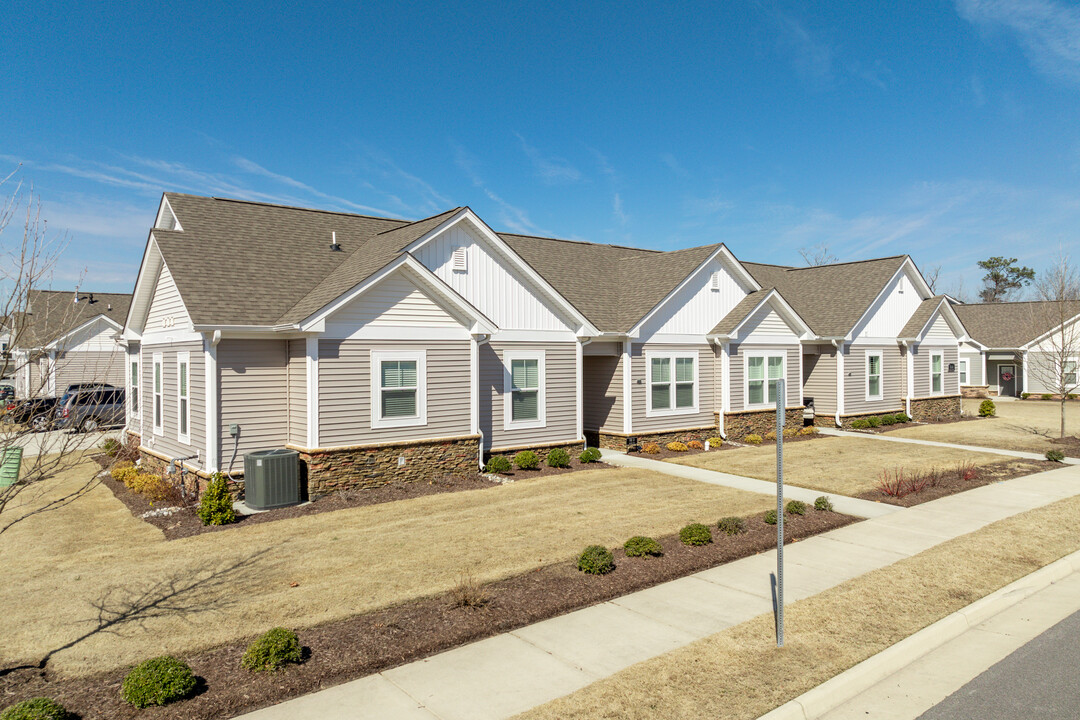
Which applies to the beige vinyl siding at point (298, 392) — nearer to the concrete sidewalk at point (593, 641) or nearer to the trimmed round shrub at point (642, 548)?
the trimmed round shrub at point (642, 548)

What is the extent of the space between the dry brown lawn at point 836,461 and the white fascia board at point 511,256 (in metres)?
4.83

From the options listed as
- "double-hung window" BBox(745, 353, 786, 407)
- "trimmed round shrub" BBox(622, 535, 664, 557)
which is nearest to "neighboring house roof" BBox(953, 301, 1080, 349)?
"double-hung window" BBox(745, 353, 786, 407)

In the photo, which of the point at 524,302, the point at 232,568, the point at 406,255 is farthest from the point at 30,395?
the point at 524,302

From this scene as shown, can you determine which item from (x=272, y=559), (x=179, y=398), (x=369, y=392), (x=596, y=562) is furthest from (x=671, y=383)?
(x=272, y=559)

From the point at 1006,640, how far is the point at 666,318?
14871 mm

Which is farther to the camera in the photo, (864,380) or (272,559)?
(864,380)

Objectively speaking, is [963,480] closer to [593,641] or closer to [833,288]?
[593,641]

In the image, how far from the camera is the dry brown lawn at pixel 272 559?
24.8ft

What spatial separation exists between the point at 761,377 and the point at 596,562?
16.4 meters

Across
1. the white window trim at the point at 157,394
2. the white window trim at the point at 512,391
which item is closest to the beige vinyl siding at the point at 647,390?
the white window trim at the point at 512,391

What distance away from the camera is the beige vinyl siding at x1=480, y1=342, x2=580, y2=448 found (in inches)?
692

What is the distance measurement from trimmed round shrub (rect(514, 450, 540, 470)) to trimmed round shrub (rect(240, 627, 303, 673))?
1082 cm

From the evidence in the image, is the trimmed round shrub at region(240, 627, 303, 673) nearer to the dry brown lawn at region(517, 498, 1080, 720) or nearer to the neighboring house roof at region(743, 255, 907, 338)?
the dry brown lawn at region(517, 498, 1080, 720)

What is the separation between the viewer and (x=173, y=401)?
53.1 feet
